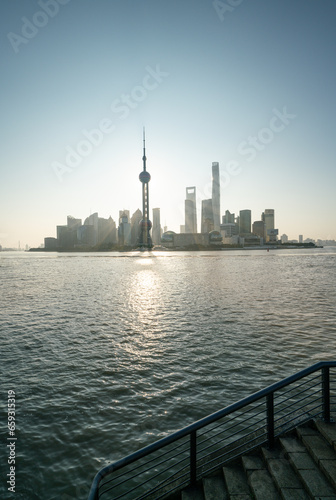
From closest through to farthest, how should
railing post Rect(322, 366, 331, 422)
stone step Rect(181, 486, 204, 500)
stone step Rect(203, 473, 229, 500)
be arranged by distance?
stone step Rect(203, 473, 229, 500) → stone step Rect(181, 486, 204, 500) → railing post Rect(322, 366, 331, 422)

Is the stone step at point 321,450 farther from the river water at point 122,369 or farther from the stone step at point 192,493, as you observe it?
the river water at point 122,369

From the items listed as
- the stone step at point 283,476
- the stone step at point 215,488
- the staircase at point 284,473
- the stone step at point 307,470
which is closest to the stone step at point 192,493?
the staircase at point 284,473

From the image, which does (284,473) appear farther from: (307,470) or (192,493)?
(192,493)

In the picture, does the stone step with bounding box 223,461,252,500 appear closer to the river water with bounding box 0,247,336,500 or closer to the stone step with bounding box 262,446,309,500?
the stone step with bounding box 262,446,309,500

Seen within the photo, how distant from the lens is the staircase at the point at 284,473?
529 centimetres

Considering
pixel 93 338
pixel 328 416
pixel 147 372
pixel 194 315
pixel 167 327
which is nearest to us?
pixel 328 416

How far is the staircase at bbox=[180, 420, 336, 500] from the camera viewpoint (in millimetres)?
5293

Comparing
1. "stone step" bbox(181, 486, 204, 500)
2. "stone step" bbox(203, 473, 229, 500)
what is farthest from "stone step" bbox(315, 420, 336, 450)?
"stone step" bbox(181, 486, 204, 500)

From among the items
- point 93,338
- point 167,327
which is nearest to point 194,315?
point 167,327

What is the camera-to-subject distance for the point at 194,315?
26.8 m

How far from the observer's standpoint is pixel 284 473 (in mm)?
5715

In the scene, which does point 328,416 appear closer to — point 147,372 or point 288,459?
point 288,459

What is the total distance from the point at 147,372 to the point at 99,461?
6.13m

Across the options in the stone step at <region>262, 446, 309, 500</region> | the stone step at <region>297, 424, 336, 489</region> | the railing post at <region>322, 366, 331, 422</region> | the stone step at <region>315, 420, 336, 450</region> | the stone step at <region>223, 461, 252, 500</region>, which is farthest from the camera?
the railing post at <region>322, 366, 331, 422</region>
